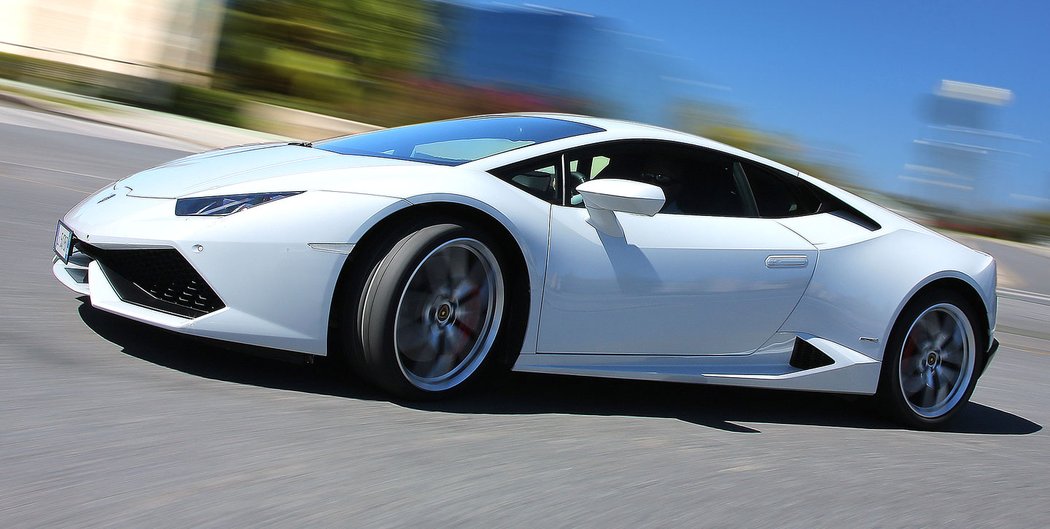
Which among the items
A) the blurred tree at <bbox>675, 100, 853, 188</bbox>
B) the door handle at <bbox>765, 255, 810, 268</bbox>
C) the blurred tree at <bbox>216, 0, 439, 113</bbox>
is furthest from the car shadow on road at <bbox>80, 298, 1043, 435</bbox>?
the blurred tree at <bbox>216, 0, 439, 113</bbox>

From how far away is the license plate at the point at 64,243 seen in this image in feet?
12.6

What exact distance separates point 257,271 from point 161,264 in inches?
13.8

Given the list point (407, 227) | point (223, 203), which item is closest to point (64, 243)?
point (223, 203)

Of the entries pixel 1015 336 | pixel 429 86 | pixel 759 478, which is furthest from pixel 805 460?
pixel 429 86

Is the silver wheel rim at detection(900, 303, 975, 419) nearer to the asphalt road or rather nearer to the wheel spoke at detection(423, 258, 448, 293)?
the asphalt road

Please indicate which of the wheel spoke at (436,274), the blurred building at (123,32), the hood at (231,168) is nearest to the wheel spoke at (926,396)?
the wheel spoke at (436,274)

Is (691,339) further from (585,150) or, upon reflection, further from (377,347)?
(377,347)

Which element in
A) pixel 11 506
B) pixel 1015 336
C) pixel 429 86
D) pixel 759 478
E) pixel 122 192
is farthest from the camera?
pixel 429 86

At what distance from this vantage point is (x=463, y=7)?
2688 cm

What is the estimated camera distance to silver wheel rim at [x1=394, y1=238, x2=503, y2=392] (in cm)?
370

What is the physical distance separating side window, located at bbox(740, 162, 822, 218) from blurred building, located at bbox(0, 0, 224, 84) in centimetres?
2076

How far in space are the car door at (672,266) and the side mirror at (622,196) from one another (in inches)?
4.9

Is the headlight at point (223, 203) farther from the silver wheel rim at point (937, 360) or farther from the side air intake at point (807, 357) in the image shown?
the silver wheel rim at point (937, 360)

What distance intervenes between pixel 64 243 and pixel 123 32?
75.1 ft
